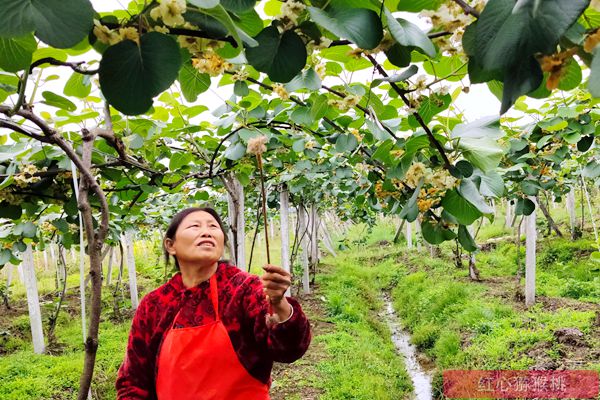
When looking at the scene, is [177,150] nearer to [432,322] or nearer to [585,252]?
[432,322]

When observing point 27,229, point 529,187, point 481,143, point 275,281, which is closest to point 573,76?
point 481,143

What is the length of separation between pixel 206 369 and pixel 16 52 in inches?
40.3

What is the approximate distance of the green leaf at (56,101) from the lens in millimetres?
983

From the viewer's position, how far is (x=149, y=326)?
143 centimetres

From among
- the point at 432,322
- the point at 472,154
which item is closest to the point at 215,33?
the point at 472,154

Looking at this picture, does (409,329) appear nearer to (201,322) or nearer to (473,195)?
(201,322)

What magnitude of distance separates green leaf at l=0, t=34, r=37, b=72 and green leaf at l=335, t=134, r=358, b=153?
1.08m

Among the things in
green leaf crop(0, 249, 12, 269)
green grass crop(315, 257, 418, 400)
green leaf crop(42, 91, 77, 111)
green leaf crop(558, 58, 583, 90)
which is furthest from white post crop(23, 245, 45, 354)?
green leaf crop(558, 58, 583, 90)

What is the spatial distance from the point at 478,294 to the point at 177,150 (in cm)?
553

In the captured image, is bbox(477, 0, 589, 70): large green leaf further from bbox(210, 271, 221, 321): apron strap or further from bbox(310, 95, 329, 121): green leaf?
bbox(210, 271, 221, 321): apron strap

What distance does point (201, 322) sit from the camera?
1349mm

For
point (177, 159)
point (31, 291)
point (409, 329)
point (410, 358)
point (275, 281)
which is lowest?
point (410, 358)

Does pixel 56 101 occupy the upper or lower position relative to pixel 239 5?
upper

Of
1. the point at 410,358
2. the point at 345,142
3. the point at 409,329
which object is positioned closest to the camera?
the point at 345,142
